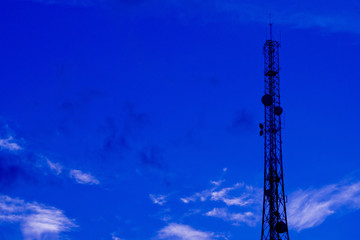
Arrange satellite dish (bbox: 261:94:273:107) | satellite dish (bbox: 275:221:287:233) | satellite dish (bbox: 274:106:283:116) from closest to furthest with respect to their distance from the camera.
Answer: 1. satellite dish (bbox: 275:221:287:233)
2. satellite dish (bbox: 274:106:283:116)
3. satellite dish (bbox: 261:94:273:107)

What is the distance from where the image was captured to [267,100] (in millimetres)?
76812

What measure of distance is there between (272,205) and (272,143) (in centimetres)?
834

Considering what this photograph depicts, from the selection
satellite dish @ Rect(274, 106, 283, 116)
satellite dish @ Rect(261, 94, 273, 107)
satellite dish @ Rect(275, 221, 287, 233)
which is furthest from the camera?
satellite dish @ Rect(261, 94, 273, 107)

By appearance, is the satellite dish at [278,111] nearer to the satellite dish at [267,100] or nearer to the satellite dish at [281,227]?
the satellite dish at [267,100]

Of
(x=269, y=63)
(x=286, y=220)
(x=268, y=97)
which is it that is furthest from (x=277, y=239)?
(x=269, y=63)

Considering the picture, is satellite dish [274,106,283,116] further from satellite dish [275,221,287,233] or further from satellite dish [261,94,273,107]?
satellite dish [275,221,287,233]

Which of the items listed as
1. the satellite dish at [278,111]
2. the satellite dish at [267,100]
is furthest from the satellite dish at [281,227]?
the satellite dish at [267,100]

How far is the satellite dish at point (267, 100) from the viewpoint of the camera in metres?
76.8

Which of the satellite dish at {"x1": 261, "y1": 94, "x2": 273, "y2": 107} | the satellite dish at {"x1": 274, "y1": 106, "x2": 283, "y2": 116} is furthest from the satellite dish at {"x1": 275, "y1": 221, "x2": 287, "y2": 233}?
the satellite dish at {"x1": 261, "y1": 94, "x2": 273, "y2": 107}

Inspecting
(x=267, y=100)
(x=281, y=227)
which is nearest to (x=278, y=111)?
(x=267, y=100)

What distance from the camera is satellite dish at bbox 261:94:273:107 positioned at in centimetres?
7675

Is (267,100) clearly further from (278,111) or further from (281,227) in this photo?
(281,227)

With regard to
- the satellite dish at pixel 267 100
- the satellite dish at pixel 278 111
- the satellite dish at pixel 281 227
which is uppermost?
the satellite dish at pixel 267 100

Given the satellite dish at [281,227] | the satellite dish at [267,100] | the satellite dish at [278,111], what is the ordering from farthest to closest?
the satellite dish at [267,100] < the satellite dish at [278,111] < the satellite dish at [281,227]
